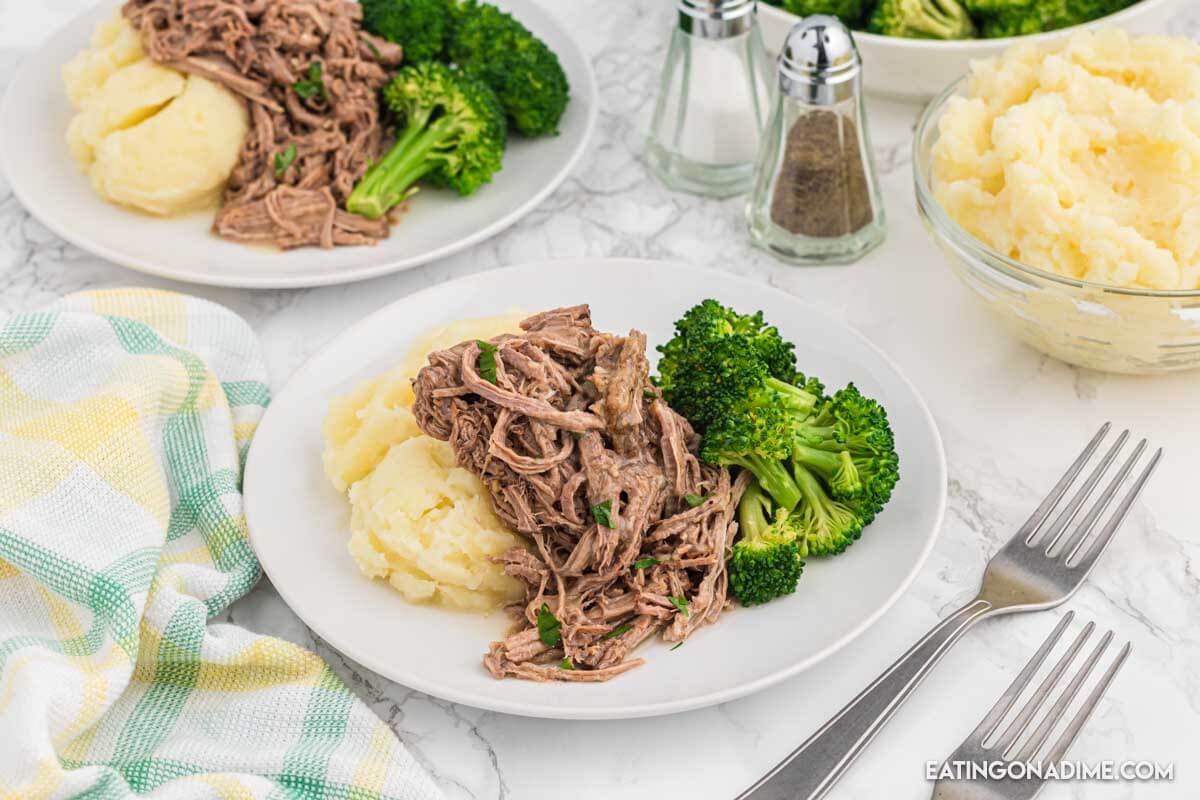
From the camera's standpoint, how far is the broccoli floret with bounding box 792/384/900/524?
122 inches

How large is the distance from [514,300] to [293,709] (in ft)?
5.06

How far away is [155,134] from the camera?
438 centimetres

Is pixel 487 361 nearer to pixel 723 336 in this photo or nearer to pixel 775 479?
pixel 723 336

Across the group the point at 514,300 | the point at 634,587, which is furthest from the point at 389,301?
the point at 634,587

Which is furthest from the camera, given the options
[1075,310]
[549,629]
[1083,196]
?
[1083,196]

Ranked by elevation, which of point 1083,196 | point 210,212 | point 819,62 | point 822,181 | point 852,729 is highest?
point 819,62

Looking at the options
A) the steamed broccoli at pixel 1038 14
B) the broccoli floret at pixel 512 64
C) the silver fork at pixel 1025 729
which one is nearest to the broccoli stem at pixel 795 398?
the silver fork at pixel 1025 729

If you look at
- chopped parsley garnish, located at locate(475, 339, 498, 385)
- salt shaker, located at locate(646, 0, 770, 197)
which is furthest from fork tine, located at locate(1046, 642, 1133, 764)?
salt shaker, located at locate(646, 0, 770, 197)

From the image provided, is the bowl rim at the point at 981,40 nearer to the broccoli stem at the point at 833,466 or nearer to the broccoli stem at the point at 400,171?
the broccoli stem at the point at 400,171

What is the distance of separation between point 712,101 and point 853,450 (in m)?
1.87

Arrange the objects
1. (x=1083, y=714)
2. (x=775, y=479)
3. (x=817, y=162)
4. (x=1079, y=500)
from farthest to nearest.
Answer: (x=817, y=162) < (x=1079, y=500) < (x=775, y=479) < (x=1083, y=714)

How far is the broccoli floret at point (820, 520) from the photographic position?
Result: 3.07m

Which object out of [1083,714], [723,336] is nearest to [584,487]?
[723,336]

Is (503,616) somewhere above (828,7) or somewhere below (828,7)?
below
